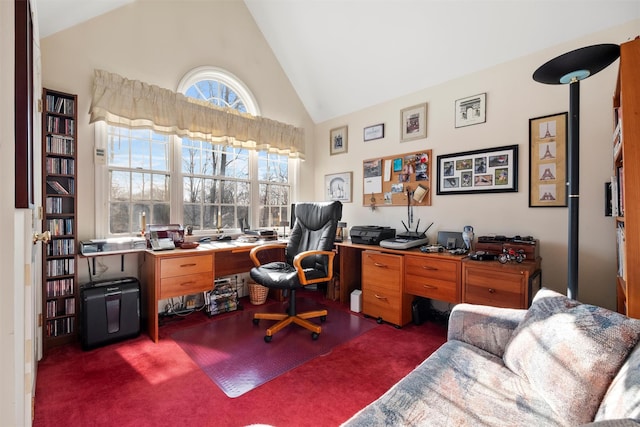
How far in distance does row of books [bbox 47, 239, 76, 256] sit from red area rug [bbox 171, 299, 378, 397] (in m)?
1.07

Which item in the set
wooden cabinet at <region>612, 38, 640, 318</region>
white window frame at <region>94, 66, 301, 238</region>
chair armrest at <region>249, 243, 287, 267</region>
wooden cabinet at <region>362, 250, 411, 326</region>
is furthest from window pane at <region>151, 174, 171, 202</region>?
wooden cabinet at <region>612, 38, 640, 318</region>

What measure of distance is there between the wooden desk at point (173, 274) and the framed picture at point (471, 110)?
2.52 m

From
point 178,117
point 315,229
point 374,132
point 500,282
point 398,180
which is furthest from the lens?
point 374,132

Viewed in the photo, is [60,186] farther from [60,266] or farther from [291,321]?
[291,321]

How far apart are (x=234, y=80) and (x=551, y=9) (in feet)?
10.2

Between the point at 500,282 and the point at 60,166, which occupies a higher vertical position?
the point at 60,166

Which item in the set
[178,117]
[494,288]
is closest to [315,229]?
[494,288]

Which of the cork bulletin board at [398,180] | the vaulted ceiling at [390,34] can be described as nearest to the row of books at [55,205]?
the vaulted ceiling at [390,34]

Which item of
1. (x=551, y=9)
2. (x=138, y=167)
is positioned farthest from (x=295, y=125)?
(x=551, y=9)

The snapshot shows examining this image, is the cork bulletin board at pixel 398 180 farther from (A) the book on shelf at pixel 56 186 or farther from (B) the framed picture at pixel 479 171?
(A) the book on shelf at pixel 56 186

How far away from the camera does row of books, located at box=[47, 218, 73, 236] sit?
7.06ft

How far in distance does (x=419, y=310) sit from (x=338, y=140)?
240cm

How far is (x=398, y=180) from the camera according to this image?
329cm

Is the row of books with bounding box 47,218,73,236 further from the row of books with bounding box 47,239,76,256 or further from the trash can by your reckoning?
the trash can
